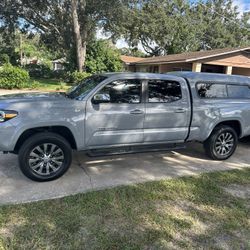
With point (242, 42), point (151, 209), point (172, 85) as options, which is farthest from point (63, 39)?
point (242, 42)

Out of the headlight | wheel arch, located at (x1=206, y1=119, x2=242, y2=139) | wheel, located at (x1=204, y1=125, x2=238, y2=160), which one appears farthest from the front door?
wheel arch, located at (x1=206, y1=119, x2=242, y2=139)

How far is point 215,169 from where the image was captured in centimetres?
545

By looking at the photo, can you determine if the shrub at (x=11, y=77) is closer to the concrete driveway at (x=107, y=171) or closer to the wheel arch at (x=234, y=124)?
the concrete driveway at (x=107, y=171)

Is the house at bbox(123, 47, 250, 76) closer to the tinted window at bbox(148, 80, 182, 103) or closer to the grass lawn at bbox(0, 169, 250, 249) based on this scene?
the tinted window at bbox(148, 80, 182, 103)

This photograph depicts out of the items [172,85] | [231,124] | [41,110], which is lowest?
[231,124]

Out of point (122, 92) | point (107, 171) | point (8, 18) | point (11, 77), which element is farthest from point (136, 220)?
point (8, 18)

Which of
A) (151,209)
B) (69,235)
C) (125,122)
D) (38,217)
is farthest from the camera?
(125,122)

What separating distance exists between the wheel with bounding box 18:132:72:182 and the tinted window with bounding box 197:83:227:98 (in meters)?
2.87

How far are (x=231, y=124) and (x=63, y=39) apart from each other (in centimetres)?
2399

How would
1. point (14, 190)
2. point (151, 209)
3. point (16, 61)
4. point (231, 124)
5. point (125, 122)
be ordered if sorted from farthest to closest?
point (16, 61)
point (231, 124)
point (125, 122)
point (14, 190)
point (151, 209)

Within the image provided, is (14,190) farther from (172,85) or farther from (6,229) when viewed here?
(172,85)

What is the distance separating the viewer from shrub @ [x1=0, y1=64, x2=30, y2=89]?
18.1m

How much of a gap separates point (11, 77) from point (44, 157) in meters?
15.5

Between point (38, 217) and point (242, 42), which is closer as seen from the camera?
point (38, 217)
